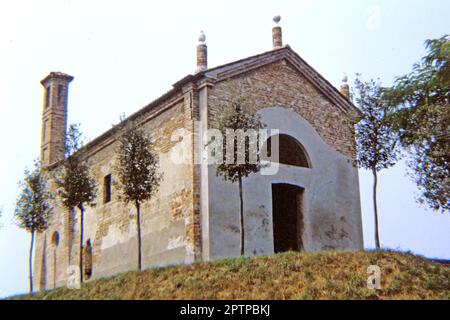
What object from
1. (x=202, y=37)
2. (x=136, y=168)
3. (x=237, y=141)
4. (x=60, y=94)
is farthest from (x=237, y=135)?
(x=60, y=94)

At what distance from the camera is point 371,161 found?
17.4 m

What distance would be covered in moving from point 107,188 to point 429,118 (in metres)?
12.1

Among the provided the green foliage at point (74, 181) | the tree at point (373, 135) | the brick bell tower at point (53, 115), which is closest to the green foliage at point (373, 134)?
the tree at point (373, 135)

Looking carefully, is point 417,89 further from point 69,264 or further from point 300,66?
point 69,264

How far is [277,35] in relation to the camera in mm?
21625

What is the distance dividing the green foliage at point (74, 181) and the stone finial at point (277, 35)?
781 centimetres

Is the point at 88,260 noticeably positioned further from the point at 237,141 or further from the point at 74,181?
the point at 237,141

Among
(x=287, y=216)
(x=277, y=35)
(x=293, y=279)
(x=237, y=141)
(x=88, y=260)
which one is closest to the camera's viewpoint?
(x=293, y=279)

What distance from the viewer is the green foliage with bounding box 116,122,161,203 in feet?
58.2

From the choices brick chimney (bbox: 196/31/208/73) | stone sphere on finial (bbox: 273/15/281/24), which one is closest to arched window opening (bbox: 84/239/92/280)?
brick chimney (bbox: 196/31/208/73)
